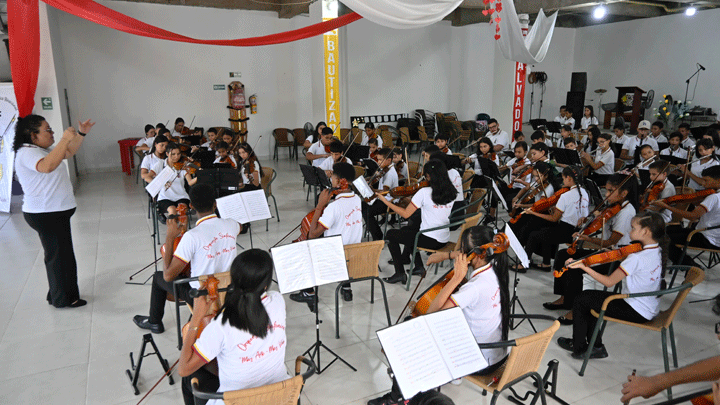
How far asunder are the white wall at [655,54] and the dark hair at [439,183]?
1215 centimetres

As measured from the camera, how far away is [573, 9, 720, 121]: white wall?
12.5 metres

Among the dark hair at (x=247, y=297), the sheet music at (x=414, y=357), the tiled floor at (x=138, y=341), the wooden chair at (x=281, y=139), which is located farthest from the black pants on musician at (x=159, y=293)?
the wooden chair at (x=281, y=139)

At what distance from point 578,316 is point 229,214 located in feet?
8.86

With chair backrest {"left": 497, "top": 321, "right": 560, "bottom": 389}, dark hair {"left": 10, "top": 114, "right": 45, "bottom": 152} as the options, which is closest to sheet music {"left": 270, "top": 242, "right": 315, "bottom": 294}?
chair backrest {"left": 497, "top": 321, "right": 560, "bottom": 389}

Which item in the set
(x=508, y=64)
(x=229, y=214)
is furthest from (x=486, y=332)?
(x=508, y=64)

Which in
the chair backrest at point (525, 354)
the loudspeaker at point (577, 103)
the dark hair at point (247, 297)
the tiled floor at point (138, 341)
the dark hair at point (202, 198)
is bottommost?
the tiled floor at point (138, 341)

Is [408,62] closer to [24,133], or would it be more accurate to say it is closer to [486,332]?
[24,133]

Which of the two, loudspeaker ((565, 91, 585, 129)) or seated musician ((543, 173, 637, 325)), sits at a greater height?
loudspeaker ((565, 91, 585, 129))

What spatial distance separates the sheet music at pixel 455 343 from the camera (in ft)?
6.33

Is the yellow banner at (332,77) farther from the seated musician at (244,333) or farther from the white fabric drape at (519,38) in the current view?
the seated musician at (244,333)

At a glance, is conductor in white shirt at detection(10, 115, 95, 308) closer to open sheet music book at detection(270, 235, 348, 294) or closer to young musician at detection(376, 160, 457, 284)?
open sheet music book at detection(270, 235, 348, 294)

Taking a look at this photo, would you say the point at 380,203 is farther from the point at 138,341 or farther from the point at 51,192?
the point at 51,192

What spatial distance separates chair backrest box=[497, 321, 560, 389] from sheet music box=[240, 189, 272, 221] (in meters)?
2.48

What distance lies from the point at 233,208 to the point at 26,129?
1.55m
